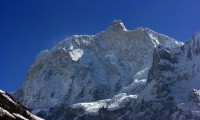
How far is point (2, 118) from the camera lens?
Result: 148 ft

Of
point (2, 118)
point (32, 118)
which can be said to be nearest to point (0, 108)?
point (2, 118)

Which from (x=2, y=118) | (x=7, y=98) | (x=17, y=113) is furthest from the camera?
(x=7, y=98)

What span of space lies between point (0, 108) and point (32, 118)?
758 centimetres

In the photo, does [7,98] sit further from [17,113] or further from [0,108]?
[0,108]

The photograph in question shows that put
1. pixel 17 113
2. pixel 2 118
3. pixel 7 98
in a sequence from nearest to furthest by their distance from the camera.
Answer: pixel 2 118
pixel 17 113
pixel 7 98

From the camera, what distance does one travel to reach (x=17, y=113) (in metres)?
50.5

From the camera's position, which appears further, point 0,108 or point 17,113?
point 17,113

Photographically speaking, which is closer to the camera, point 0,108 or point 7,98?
point 0,108

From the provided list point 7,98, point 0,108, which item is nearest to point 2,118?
point 0,108

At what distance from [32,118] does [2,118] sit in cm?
852

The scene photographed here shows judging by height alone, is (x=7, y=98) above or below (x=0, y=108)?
above

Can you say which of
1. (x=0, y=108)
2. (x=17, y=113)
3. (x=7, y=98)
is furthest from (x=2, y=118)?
(x=7, y=98)

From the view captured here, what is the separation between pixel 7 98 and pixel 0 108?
8895 millimetres

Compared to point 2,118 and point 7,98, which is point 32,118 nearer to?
point 7,98
